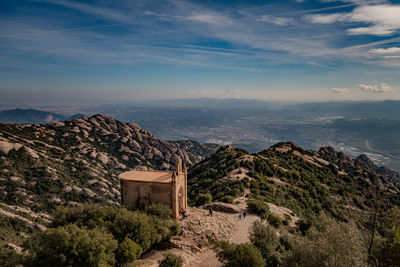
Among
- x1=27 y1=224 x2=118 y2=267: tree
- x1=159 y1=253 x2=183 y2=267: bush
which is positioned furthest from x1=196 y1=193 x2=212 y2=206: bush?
x1=27 y1=224 x2=118 y2=267: tree

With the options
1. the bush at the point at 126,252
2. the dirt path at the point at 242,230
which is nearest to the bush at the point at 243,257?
the bush at the point at 126,252

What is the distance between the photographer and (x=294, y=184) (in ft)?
189

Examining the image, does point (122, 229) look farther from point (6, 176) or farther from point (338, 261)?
point (6, 176)

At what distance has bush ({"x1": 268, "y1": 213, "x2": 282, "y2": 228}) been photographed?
32.8 meters

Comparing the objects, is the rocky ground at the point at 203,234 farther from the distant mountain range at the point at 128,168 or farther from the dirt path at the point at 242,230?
the distant mountain range at the point at 128,168

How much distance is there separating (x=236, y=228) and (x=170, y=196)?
31.3ft

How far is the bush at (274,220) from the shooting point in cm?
3281

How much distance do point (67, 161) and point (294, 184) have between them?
7917 cm

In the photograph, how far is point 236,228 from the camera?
3069cm

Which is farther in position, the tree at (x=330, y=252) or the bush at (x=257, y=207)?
the bush at (x=257, y=207)

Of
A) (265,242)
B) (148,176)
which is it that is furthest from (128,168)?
(265,242)

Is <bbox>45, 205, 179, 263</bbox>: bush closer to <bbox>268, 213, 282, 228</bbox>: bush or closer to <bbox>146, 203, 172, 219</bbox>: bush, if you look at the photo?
<bbox>146, 203, 172, 219</bbox>: bush

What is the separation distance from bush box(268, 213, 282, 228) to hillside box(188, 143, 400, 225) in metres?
7.46

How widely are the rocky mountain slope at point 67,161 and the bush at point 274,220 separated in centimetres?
5703
